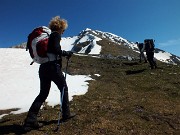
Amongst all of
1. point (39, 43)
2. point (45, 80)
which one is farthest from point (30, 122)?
point (39, 43)

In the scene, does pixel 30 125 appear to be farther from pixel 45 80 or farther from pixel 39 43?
pixel 39 43

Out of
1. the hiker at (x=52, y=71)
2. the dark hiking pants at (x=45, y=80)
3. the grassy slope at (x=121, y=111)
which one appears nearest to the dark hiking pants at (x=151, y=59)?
the grassy slope at (x=121, y=111)

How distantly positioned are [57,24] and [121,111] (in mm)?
5576

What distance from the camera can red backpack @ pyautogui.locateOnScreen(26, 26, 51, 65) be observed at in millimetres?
10766

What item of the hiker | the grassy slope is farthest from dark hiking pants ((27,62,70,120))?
the grassy slope

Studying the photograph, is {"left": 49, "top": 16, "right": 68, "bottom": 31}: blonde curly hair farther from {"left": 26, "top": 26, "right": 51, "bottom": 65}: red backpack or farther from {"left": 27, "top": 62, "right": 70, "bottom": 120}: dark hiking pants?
{"left": 27, "top": 62, "right": 70, "bottom": 120}: dark hiking pants

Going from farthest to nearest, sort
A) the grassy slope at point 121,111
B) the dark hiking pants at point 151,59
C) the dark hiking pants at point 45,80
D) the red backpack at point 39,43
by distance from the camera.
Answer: the dark hiking pants at point 151,59 < the grassy slope at point 121,111 < the dark hiking pants at point 45,80 < the red backpack at point 39,43

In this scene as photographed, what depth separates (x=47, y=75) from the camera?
11.2 meters

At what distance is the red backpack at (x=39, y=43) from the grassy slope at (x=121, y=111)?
2957mm

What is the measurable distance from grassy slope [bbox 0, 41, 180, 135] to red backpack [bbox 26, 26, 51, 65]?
2.96m

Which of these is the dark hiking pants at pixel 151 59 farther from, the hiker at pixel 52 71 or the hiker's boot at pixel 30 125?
the hiker's boot at pixel 30 125

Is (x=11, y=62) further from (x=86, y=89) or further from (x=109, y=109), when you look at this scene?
(x=109, y=109)

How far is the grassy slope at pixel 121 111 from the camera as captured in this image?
11.6 meters

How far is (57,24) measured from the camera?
11.2 metres
